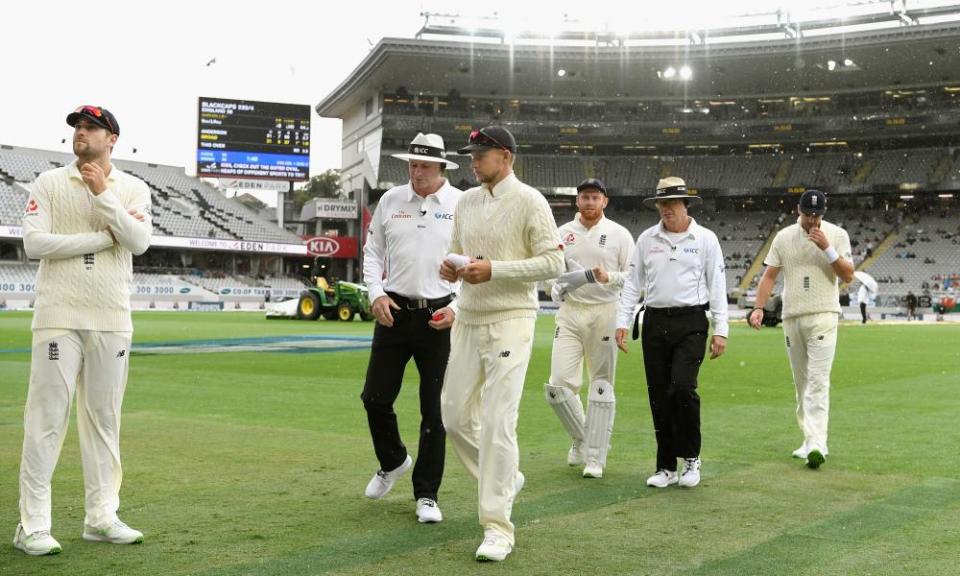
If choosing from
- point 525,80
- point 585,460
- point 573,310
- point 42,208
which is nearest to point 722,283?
point 573,310

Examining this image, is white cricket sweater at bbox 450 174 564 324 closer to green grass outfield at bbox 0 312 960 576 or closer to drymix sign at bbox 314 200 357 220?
green grass outfield at bbox 0 312 960 576

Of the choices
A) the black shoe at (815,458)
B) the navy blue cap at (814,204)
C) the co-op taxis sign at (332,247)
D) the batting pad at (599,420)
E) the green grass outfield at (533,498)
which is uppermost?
the co-op taxis sign at (332,247)

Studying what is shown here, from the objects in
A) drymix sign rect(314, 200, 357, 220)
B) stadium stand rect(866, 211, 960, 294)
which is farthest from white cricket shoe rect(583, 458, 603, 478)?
drymix sign rect(314, 200, 357, 220)

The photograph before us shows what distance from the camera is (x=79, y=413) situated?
207 inches

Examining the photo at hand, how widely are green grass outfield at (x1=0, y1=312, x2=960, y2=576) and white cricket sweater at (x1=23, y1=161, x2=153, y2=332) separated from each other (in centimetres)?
115

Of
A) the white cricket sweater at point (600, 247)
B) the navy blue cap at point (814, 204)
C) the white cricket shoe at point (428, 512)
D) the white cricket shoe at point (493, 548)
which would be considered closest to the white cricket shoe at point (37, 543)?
the white cricket shoe at point (428, 512)

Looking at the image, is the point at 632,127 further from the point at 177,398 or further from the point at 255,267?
the point at 177,398

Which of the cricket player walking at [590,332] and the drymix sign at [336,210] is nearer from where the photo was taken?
the cricket player walking at [590,332]

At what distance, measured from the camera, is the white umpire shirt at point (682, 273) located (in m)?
7.41

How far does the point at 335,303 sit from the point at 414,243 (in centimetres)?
3077

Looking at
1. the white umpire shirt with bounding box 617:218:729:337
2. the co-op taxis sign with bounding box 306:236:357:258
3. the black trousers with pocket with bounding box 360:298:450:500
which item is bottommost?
the black trousers with pocket with bounding box 360:298:450:500

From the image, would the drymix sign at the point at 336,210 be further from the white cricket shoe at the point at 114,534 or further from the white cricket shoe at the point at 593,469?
the white cricket shoe at the point at 114,534

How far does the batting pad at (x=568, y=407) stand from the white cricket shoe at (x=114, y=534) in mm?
3481

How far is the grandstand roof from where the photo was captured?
61656 mm
